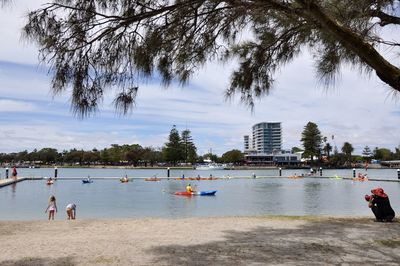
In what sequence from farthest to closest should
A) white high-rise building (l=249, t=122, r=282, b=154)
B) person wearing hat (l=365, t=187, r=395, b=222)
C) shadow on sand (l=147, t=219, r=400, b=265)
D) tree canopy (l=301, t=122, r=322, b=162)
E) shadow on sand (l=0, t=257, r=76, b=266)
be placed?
1. white high-rise building (l=249, t=122, r=282, b=154)
2. tree canopy (l=301, t=122, r=322, b=162)
3. person wearing hat (l=365, t=187, r=395, b=222)
4. shadow on sand (l=147, t=219, r=400, b=265)
5. shadow on sand (l=0, t=257, r=76, b=266)

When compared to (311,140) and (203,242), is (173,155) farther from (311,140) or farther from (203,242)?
(203,242)

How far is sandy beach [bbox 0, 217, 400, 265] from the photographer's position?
6449 mm

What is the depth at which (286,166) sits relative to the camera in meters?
126

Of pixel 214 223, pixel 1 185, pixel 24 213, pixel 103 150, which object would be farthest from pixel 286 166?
pixel 214 223

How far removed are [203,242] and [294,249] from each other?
5.14 feet

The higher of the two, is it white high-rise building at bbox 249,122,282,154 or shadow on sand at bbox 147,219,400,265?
white high-rise building at bbox 249,122,282,154

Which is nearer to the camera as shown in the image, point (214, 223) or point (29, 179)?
point (214, 223)

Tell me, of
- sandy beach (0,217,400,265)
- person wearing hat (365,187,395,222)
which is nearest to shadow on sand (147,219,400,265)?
sandy beach (0,217,400,265)

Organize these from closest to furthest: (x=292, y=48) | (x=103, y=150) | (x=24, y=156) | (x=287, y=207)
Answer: (x=292, y=48) < (x=287, y=207) < (x=103, y=150) < (x=24, y=156)

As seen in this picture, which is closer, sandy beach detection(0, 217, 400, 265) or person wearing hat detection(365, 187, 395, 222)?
sandy beach detection(0, 217, 400, 265)

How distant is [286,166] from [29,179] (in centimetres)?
8596

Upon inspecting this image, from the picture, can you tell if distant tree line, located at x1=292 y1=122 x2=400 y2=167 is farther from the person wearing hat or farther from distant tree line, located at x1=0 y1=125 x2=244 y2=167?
the person wearing hat

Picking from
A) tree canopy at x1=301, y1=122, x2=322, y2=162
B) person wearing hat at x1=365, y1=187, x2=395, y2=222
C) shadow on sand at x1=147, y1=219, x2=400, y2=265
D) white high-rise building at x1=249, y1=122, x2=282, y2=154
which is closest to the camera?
shadow on sand at x1=147, y1=219, x2=400, y2=265

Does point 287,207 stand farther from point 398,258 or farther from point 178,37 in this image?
point 178,37
